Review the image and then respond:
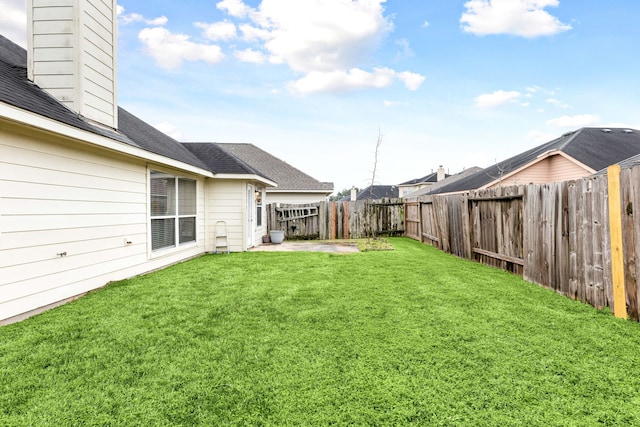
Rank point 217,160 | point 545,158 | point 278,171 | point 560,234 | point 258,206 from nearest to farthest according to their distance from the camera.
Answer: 1. point 560,234
2. point 217,160
3. point 258,206
4. point 545,158
5. point 278,171

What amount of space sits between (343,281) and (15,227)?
449 cm

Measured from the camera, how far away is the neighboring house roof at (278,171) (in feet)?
58.2

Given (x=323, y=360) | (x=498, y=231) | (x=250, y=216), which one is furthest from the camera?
(x=250, y=216)

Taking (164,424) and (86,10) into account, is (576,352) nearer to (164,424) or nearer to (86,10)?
(164,424)

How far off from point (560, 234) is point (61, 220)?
23.1 feet

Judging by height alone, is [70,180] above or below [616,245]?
above

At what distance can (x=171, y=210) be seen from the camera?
6977mm

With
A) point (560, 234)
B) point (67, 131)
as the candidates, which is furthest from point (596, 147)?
point (67, 131)

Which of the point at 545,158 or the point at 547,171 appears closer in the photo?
the point at 545,158

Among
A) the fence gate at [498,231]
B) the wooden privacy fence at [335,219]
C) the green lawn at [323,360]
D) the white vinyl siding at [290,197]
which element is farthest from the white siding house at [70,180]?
the white vinyl siding at [290,197]

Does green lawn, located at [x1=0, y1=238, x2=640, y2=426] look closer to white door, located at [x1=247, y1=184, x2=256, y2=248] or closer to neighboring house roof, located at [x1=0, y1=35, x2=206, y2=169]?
neighboring house roof, located at [x1=0, y1=35, x2=206, y2=169]

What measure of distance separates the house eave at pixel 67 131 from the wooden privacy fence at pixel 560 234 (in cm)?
668

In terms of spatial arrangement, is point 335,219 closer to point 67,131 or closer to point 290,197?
point 290,197

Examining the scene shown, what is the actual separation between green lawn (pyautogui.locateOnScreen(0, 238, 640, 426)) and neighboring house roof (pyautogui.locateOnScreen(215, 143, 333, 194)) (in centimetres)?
1352
